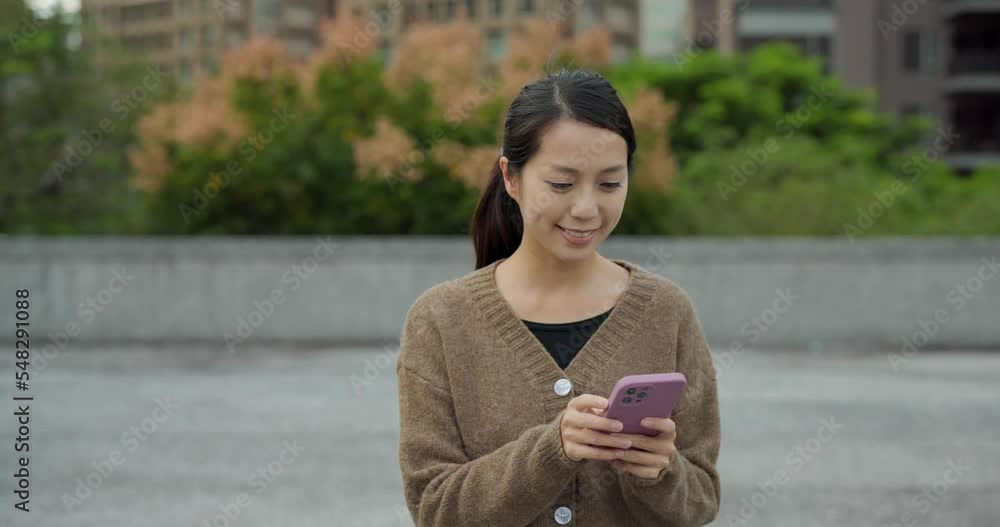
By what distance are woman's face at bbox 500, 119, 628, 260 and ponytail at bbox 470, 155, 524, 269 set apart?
285 millimetres

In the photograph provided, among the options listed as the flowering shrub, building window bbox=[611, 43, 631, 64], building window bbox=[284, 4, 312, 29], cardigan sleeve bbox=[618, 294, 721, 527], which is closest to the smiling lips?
cardigan sleeve bbox=[618, 294, 721, 527]

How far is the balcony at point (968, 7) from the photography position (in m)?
40.8

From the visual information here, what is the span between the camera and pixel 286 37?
238 feet

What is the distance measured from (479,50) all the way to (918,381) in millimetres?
8980

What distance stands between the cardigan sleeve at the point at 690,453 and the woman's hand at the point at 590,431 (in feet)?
0.56

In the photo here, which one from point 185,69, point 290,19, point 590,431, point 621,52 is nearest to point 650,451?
point 590,431

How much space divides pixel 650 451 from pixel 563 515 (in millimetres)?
292

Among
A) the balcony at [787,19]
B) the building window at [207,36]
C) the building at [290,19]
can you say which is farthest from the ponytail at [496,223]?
the building window at [207,36]

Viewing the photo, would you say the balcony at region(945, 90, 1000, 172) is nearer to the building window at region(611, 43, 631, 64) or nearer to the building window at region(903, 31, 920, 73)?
the building window at region(903, 31, 920, 73)

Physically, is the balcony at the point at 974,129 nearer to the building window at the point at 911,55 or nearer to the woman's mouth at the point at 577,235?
the building window at the point at 911,55

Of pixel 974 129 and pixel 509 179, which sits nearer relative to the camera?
pixel 509 179

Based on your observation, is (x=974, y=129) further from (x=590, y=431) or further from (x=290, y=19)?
(x=590, y=431)

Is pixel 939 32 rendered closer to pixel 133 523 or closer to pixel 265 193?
pixel 265 193

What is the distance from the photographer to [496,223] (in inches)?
100
